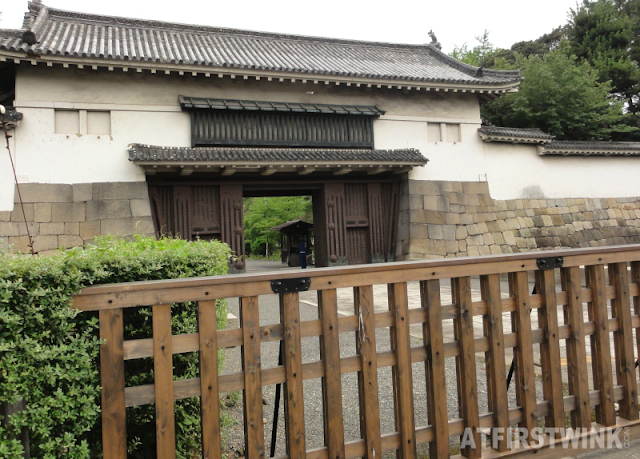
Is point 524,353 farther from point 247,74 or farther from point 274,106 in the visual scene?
point 274,106

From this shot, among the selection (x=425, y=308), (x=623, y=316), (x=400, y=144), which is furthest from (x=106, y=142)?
(x=623, y=316)

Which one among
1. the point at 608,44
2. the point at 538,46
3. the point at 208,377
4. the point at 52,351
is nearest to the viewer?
the point at 52,351

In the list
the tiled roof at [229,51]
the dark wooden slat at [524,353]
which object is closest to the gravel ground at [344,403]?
the dark wooden slat at [524,353]

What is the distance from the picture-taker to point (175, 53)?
10422 mm

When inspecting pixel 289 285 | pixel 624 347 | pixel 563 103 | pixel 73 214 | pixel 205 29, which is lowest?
pixel 624 347

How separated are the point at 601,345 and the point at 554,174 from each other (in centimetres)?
1235

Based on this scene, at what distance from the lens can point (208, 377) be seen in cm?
173

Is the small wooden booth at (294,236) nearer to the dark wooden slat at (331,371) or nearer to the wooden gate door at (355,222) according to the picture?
the wooden gate door at (355,222)

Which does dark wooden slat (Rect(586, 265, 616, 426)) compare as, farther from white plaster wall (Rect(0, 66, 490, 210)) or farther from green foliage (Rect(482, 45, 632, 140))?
green foliage (Rect(482, 45, 632, 140))

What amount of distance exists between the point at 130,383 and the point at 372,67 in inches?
479

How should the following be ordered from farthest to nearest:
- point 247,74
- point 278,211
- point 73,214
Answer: point 278,211 < point 247,74 < point 73,214

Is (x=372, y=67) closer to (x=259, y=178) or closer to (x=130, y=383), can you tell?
(x=259, y=178)

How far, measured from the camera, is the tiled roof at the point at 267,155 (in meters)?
9.09

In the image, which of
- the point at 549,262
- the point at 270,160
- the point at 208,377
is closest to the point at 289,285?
the point at 208,377
